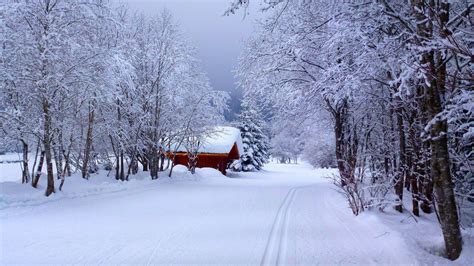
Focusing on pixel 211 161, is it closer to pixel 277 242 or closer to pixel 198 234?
pixel 198 234

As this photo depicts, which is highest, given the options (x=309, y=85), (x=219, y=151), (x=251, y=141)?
(x=251, y=141)

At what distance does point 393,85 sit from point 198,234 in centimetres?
502

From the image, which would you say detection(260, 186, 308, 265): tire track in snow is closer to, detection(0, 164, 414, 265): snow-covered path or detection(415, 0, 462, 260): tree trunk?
detection(0, 164, 414, 265): snow-covered path

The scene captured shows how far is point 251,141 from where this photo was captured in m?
43.1

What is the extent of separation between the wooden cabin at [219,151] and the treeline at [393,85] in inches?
672

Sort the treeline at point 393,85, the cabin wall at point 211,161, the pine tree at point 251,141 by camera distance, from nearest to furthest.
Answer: the treeline at point 393,85
the cabin wall at point 211,161
the pine tree at point 251,141

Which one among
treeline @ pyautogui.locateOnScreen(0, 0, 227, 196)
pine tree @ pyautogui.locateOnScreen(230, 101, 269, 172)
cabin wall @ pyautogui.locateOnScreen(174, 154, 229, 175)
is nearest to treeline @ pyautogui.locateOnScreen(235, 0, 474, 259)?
treeline @ pyautogui.locateOnScreen(0, 0, 227, 196)

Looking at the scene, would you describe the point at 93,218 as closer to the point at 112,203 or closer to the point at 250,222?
the point at 112,203

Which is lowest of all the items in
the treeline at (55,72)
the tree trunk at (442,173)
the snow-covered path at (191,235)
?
the snow-covered path at (191,235)

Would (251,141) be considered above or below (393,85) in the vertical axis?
above

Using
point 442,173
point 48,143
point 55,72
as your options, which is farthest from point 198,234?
point 55,72

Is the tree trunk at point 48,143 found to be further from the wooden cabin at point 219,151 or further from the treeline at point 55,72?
the wooden cabin at point 219,151

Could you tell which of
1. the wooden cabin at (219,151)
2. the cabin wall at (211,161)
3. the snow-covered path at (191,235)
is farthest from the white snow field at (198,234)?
the cabin wall at (211,161)

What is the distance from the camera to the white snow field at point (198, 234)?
5.27 meters
